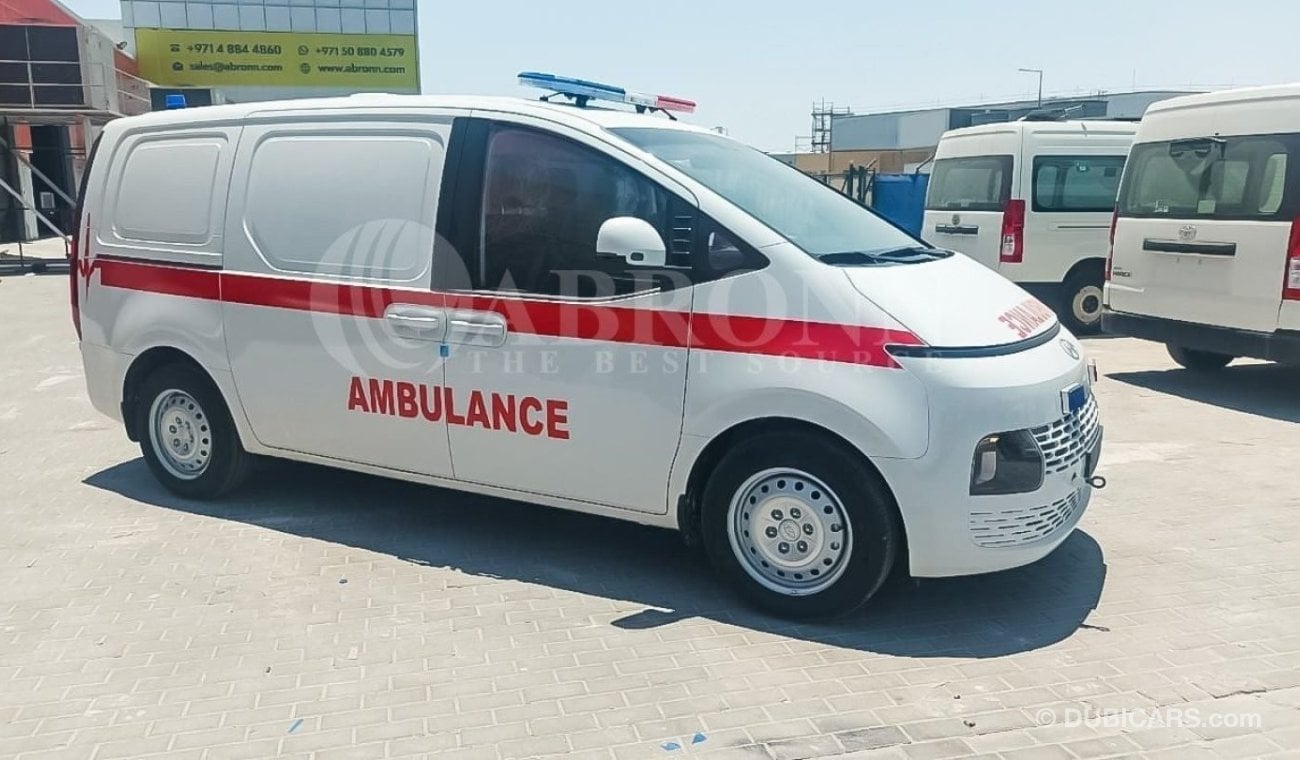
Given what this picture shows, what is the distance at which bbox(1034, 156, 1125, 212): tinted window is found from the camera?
1148cm

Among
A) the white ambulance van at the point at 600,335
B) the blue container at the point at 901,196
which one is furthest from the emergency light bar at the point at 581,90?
the blue container at the point at 901,196

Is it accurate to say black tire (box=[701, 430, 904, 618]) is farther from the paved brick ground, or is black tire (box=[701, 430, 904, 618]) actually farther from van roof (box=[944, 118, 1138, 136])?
van roof (box=[944, 118, 1138, 136])

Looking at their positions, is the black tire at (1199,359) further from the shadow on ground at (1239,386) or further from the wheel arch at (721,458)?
the wheel arch at (721,458)

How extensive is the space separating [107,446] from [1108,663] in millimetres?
6440

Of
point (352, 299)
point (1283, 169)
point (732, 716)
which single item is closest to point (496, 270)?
point (352, 299)

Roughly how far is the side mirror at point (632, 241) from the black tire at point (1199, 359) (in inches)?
281

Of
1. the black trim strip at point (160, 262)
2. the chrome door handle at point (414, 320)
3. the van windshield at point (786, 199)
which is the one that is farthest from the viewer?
the black trim strip at point (160, 262)

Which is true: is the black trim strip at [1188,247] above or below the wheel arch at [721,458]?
above

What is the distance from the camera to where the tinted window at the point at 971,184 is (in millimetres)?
11586

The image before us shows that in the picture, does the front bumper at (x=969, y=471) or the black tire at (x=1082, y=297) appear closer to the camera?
the front bumper at (x=969, y=471)

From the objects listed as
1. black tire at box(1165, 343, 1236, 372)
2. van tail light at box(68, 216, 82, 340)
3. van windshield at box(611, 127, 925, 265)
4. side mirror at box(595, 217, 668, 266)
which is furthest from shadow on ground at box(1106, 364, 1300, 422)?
van tail light at box(68, 216, 82, 340)

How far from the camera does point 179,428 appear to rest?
5.52 m

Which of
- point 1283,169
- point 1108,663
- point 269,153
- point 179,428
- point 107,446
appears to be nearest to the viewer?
point 1108,663

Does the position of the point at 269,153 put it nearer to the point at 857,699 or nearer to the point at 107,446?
the point at 107,446
